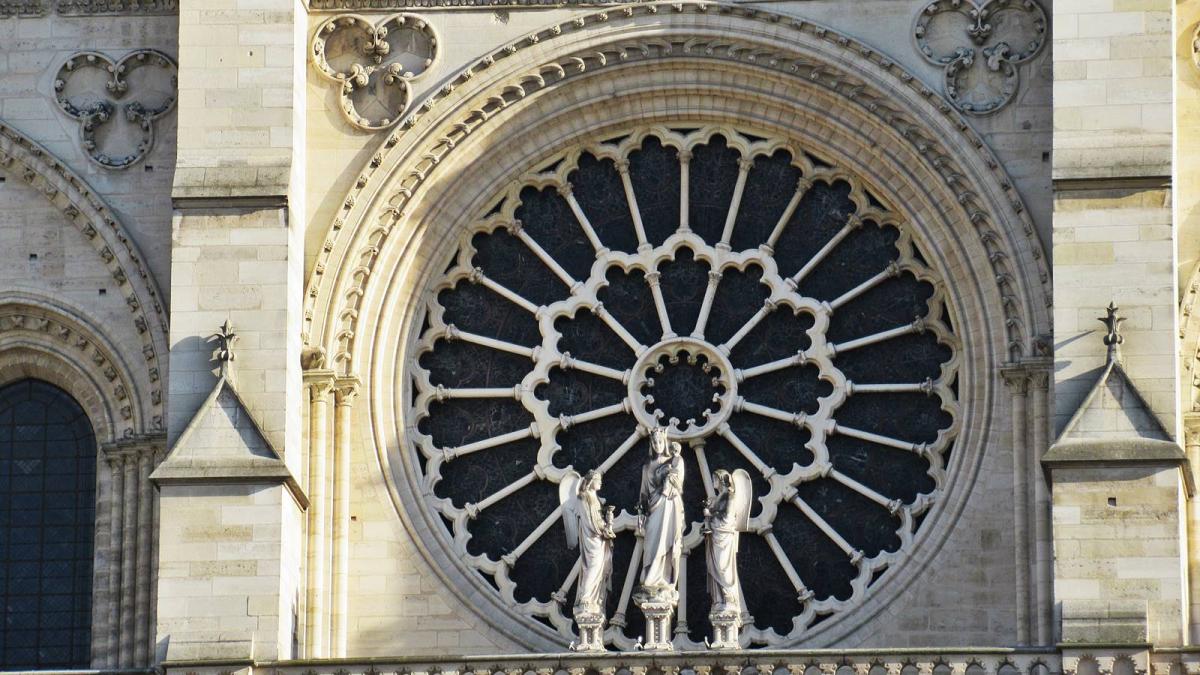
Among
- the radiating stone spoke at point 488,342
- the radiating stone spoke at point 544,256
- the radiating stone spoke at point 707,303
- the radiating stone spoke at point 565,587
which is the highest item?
the radiating stone spoke at point 544,256

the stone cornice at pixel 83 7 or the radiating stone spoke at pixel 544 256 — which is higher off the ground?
the stone cornice at pixel 83 7

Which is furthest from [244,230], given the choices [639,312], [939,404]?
[939,404]

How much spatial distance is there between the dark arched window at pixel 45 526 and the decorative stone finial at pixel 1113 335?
8.48 metres

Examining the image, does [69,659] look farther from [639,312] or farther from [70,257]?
[639,312]

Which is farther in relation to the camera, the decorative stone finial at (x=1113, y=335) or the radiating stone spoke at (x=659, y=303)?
the radiating stone spoke at (x=659, y=303)

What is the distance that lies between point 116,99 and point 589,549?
594 centimetres

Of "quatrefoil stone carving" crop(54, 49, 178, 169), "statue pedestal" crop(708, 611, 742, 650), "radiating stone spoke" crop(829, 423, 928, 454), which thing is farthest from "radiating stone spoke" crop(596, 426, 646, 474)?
"quatrefoil stone carving" crop(54, 49, 178, 169)

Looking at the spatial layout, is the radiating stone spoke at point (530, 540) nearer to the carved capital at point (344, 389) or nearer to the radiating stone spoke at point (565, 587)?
the radiating stone spoke at point (565, 587)

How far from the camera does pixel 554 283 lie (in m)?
31.9

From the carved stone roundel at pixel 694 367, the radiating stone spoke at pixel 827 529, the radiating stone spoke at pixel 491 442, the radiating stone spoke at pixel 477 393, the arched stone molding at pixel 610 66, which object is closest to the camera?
the radiating stone spoke at pixel 827 529

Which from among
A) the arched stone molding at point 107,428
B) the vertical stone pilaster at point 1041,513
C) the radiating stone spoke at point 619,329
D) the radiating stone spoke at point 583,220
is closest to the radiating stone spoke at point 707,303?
the radiating stone spoke at point 619,329

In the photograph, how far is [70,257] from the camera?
31797mm

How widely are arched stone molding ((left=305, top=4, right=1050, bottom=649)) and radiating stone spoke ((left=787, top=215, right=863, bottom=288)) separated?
0.39 meters

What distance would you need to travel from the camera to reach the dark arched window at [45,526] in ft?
103
